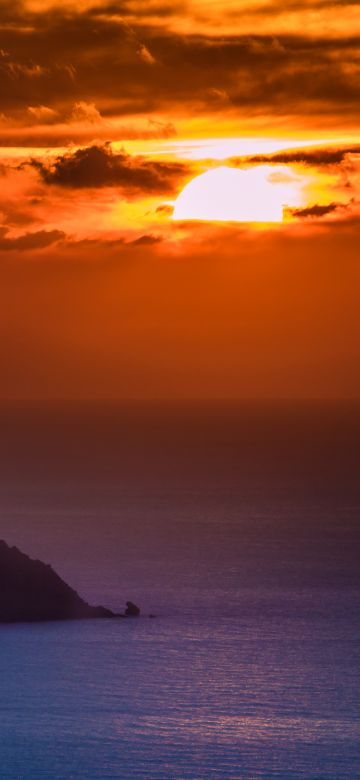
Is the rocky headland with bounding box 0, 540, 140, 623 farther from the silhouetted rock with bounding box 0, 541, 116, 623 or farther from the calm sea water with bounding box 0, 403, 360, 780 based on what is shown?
the calm sea water with bounding box 0, 403, 360, 780

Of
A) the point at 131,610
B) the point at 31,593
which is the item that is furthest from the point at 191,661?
the point at 131,610

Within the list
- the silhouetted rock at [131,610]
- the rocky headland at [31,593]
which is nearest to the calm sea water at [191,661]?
the silhouetted rock at [131,610]

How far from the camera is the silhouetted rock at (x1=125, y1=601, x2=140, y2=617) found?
252 feet

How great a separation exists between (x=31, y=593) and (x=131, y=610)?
8670 millimetres

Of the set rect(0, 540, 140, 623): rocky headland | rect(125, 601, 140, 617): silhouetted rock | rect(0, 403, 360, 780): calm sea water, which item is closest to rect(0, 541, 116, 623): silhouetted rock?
rect(0, 540, 140, 623): rocky headland

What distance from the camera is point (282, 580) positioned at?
9525cm

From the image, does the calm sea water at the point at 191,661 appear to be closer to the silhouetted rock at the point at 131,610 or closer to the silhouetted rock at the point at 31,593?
the silhouetted rock at the point at 131,610

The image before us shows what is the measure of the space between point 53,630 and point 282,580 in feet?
94.0

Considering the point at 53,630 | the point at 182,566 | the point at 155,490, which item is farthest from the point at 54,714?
the point at 155,490

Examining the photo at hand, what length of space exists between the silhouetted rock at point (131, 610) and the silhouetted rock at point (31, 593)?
337 cm

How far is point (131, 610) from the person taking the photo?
77.5 m

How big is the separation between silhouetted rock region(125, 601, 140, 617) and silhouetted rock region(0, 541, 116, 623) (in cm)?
337

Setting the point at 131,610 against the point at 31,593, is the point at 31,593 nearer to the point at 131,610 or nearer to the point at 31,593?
the point at 31,593

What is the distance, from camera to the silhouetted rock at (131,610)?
252ft
